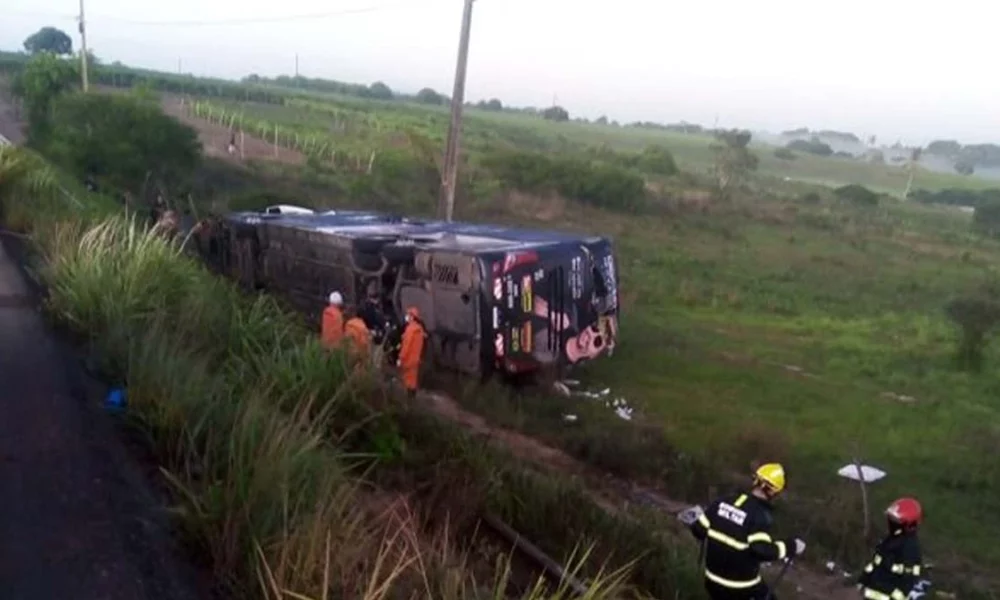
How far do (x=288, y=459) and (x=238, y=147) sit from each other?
175 feet

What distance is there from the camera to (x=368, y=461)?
8.41 meters

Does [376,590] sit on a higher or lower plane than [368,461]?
higher

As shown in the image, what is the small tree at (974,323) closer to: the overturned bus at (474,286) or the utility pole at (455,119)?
the overturned bus at (474,286)

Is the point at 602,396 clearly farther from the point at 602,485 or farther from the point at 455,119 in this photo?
the point at 455,119

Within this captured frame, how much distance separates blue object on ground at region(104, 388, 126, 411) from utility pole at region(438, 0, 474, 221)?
14.8 m

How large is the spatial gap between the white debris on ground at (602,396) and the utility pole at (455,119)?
6271mm

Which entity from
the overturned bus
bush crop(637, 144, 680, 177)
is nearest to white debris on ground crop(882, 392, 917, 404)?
the overturned bus

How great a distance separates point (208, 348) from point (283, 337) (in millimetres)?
685

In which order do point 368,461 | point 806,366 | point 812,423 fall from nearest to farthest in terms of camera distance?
point 368,461
point 812,423
point 806,366

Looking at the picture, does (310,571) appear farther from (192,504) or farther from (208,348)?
(208,348)

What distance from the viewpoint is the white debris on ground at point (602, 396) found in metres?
16.2

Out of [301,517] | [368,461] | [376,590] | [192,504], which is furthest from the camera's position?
[368,461]

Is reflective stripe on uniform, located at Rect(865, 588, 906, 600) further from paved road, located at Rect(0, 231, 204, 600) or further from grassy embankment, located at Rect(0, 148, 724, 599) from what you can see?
paved road, located at Rect(0, 231, 204, 600)

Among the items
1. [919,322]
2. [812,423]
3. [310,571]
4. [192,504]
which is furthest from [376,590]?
[919,322]
